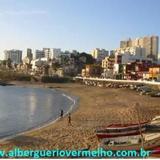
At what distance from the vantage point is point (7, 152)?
22.4 m

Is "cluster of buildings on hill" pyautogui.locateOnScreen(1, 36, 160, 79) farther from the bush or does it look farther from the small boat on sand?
the small boat on sand

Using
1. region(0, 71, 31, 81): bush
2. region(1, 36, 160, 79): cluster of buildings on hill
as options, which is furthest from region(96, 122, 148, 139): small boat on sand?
region(0, 71, 31, 81): bush

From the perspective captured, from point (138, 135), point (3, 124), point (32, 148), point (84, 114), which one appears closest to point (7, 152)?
point (32, 148)

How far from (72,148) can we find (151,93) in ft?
141

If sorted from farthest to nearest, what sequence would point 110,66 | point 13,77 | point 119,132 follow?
point 13,77
point 110,66
point 119,132

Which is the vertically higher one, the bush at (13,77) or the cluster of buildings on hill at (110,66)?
the cluster of buildings on hill at (110,66)

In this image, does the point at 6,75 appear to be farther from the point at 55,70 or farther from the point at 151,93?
the point at 151,93

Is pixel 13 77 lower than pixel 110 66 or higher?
lower

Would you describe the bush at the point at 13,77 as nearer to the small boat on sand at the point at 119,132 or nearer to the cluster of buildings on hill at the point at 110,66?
the cluster of buildings on hill at the point at 110,66

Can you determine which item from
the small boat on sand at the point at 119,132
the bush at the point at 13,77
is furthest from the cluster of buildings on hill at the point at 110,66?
the small boat on sand at the point at 119,132

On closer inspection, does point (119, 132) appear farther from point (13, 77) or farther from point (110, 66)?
point (13, 77)

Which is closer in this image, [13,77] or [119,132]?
[119,132]

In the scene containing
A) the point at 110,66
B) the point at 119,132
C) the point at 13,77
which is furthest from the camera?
the point at 13,77

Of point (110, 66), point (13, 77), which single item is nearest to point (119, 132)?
point (110, 66)
